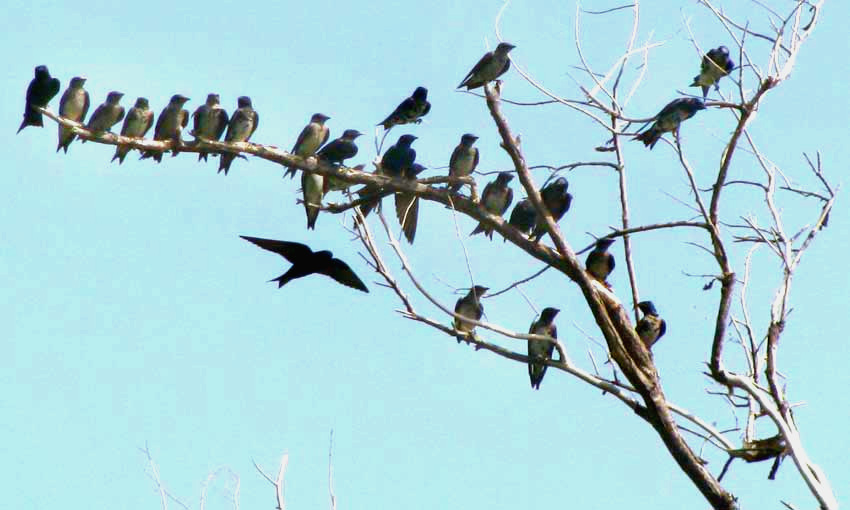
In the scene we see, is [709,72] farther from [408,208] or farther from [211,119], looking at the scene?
[211,119]

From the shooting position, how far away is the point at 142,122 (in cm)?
1402

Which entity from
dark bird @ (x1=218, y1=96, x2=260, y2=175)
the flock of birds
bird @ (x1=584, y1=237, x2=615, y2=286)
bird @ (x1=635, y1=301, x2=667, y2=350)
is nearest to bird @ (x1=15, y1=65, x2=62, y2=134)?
the flock of birds

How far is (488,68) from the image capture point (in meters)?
11.3

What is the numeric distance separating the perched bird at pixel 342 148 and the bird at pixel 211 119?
3.64 feet

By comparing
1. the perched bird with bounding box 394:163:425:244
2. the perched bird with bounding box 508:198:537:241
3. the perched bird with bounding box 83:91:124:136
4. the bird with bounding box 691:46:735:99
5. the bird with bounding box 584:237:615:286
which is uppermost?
the bird with bounding box 691:46:735:99

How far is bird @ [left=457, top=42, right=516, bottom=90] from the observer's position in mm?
11078

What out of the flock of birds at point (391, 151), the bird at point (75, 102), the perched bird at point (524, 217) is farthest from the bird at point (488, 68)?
the bird at point (75, 102)

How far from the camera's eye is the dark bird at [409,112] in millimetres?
12109

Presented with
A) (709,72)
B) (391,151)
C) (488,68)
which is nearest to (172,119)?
(391,151)

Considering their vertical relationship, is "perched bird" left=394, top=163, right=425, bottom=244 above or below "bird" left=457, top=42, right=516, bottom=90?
below

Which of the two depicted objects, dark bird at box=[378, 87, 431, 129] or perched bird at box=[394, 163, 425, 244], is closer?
perched bird at box=[394, 163, 425, 244]

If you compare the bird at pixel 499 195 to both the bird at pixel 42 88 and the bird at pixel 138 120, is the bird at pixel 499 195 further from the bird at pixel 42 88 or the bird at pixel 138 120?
the bird at pixel 42 88

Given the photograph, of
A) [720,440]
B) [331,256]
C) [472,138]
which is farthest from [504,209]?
[720,440]

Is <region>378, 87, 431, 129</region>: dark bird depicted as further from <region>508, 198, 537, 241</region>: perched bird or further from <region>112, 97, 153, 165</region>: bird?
<region>112, 97, 153, 165</region>: bird
